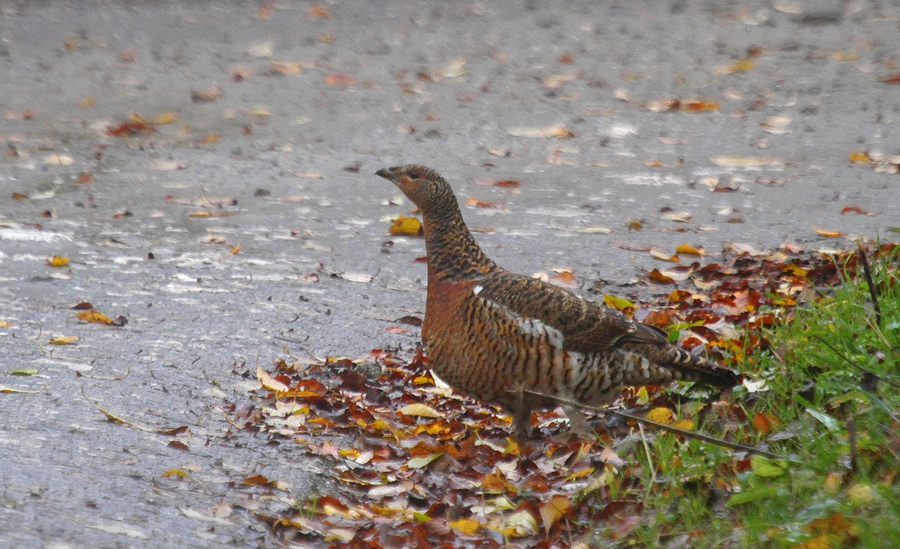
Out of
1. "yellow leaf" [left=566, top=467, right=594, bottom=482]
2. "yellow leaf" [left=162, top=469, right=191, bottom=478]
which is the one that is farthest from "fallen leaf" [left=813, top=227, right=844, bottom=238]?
"yellow leaf" [left=162, top=469, right=191, bottom=478]

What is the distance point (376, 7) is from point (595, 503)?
12.2 metres

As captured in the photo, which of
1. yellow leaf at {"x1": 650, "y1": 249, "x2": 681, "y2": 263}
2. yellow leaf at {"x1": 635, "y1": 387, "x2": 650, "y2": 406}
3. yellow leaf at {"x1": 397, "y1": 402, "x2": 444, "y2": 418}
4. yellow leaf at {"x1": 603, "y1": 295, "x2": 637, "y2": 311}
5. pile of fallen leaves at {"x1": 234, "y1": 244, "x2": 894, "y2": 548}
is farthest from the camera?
yellow leaf at {"x1": 650, "y1": 249, "x2": 681, "y2": 263}

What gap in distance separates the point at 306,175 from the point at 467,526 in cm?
569

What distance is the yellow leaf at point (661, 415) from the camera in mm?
4715

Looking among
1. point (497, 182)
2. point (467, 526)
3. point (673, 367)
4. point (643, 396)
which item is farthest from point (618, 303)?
point (497, 182)

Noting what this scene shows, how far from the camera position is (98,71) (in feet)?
40.6

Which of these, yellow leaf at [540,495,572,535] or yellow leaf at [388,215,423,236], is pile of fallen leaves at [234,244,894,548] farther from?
yellow leaf at [388,215,423,236]

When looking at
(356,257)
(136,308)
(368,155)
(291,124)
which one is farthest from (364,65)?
(136,308)

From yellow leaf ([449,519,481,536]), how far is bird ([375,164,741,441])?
0.68 metres

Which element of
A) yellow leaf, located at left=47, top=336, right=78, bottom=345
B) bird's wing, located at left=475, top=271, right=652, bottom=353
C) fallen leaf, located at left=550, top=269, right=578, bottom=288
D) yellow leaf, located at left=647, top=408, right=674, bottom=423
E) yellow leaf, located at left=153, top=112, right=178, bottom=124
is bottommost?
yellow leaf, located at left=47, top=336, right=78, bottom=345

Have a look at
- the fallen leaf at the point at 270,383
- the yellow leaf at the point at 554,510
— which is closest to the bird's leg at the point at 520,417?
the yellow leaf at the point at 554,510

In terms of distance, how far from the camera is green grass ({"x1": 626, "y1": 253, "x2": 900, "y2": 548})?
337 centimetres

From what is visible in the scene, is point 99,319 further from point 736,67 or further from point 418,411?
point 736,67

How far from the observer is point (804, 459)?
3809mm
